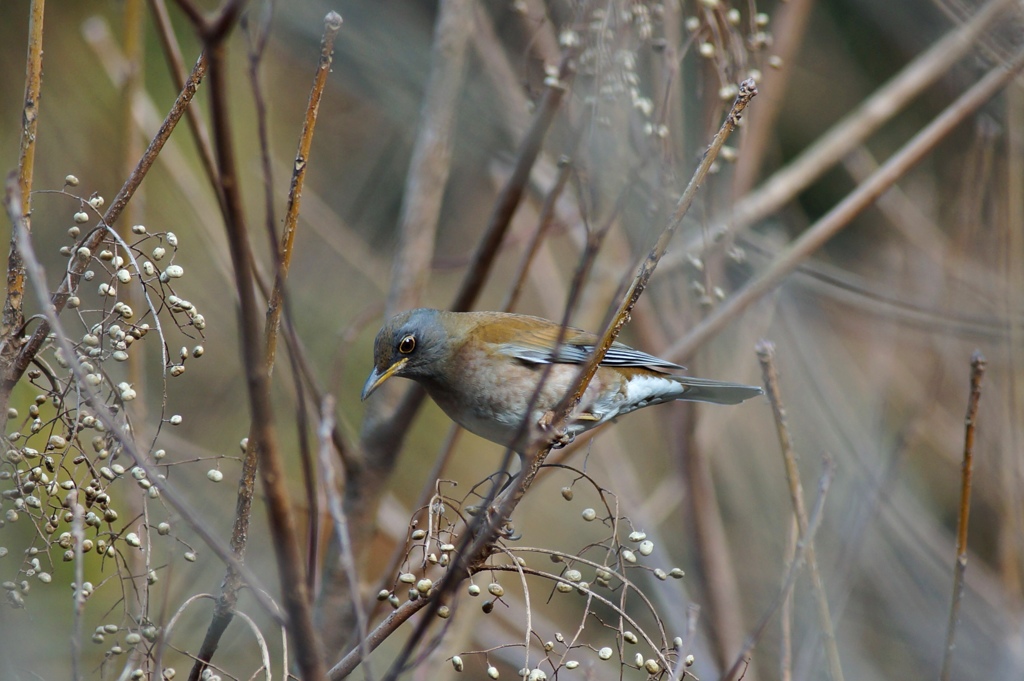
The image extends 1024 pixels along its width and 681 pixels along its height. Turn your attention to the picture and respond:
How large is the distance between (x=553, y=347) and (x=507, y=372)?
0.81 feet

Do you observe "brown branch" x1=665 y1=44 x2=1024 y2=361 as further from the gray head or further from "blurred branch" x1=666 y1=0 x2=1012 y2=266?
the gray head

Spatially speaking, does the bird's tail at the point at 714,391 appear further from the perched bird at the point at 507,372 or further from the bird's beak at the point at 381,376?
the bird's beak at the point at 381,376

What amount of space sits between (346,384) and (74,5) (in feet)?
10.8

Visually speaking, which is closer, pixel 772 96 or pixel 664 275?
pixel 664 275

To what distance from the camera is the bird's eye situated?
379cm

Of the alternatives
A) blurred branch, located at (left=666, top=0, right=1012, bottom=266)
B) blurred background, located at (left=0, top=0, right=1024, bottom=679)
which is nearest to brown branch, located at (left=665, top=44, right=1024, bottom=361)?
blurred background, located at (left=0, top=0, right=1024, bottom=679)

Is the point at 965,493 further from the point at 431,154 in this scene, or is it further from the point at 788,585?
the point at 431,154

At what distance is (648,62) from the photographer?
504 centimetres

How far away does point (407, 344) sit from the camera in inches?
150

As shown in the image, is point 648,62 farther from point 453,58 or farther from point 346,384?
point 346,384

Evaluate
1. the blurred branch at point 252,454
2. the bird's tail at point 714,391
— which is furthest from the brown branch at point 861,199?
the blurred branch at point 252,454

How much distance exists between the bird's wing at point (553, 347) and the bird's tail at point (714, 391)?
14cm

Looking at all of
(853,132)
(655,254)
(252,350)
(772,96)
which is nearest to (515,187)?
(655,254)

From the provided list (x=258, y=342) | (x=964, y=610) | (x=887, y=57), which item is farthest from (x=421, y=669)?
(x=887, y=57)
